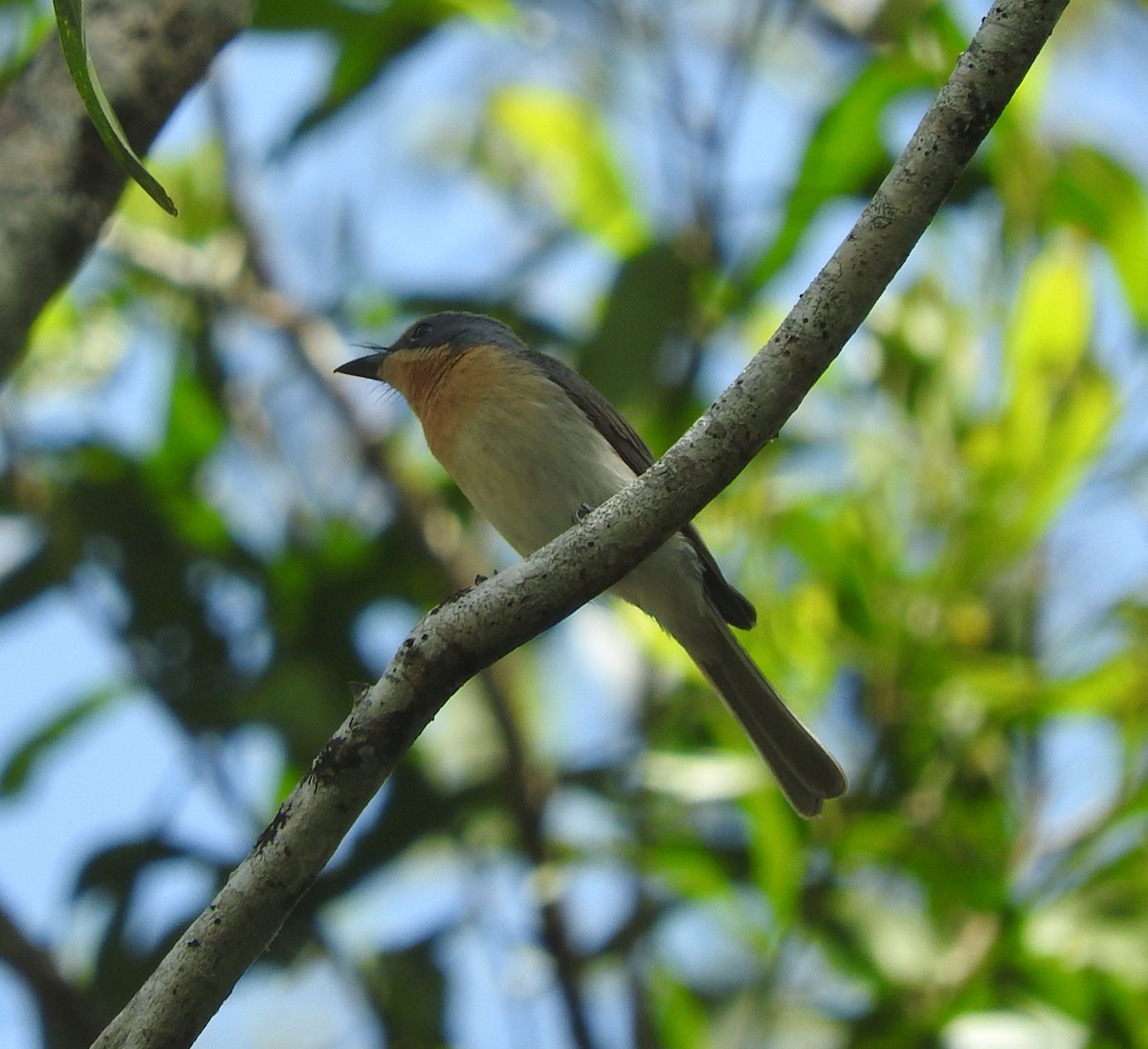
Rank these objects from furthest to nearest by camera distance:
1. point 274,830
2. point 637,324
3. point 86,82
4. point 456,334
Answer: point 456,334 < point 637,324 < point 274,830 < point 86,82

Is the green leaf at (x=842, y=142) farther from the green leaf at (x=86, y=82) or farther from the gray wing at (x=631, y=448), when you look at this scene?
the green leaf at (x=86, y=82)

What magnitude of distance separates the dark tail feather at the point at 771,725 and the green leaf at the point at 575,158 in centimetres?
194

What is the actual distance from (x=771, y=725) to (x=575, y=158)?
2843 mm

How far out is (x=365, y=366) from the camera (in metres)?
5.26

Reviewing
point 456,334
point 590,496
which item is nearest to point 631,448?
point 590,496

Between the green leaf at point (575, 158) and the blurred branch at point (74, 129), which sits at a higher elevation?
the blurred branch at point (74, 129)

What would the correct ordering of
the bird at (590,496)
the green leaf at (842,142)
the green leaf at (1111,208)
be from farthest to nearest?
the green leaf at (1111,208), the green leaf at (842,142), the bird at (590,496)

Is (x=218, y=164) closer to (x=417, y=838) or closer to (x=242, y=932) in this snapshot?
(x=417, y=838)

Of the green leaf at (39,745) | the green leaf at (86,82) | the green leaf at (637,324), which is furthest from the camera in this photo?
the green leaf at (39,745)

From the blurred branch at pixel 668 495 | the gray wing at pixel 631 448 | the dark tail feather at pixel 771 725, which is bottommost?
the dark tail feather at pixel 771 725

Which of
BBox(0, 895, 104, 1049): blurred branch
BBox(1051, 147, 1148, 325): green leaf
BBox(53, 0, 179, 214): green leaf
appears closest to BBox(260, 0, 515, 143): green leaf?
BBox(1051, 147, 1148, 325): green leaf

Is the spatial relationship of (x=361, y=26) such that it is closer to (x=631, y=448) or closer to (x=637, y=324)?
(x=637, y=324)

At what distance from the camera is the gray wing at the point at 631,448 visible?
4.28m

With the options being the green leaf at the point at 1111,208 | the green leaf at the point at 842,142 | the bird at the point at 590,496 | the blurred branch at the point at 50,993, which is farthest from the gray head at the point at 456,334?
the blurred branch at the point at 50,993
